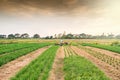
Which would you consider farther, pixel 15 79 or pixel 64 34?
pixel 64 34

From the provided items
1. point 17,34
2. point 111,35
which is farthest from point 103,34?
point 17,34

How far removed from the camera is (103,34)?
568 ft

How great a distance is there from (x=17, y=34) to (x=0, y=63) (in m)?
140

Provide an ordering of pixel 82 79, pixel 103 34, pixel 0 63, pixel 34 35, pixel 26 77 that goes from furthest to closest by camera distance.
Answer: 1. pixel 103 34
2. pixel 34 35
3. pixel 0 63
4. pixel 26 77
5. pixel 82 79

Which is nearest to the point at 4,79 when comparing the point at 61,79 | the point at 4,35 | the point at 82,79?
the point at 61,79

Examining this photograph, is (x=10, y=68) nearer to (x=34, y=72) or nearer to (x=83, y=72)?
(x=34, y=72)

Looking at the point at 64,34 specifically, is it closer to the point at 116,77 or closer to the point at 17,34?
the point at 17,34

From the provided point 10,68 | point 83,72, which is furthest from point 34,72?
point 83,72

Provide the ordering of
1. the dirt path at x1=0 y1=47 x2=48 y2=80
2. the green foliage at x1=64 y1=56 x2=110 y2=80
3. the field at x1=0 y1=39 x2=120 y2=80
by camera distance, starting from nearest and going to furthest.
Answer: the green foliage at x1=64 y1=56 x2=110 y2=80, the field at x1=0 y1=39 x2=120 y2=80, the dirt path at x1=0 y1=47 x2=48 y2=80

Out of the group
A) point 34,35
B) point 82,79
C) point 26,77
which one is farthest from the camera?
point 34,35

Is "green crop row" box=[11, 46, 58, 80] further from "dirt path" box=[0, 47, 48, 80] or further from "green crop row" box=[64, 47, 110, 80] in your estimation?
"green crop row" box=[64, 47, 110, 80]

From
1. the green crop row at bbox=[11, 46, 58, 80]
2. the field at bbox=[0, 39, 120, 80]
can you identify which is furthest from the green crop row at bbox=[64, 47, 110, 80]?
the green crop row at bbox=[11, 46, 58, 80]

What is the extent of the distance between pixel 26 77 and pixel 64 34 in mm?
121941

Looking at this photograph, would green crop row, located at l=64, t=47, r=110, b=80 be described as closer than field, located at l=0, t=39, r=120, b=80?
Yes
